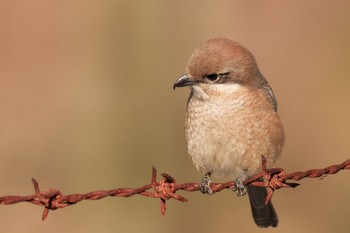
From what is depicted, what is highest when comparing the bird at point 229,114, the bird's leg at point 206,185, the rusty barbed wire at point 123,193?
the bird at point 229,114

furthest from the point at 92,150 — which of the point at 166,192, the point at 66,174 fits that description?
the point at 166,192

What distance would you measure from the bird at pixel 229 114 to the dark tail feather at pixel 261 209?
70 centimetres

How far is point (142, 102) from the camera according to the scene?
9031 mm

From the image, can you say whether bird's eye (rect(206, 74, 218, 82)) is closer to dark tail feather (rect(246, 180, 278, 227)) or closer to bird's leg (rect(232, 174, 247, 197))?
bird's leg (rect(232, 174, 247, 197))

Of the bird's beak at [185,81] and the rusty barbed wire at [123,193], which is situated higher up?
the bird's beak at [185,81]

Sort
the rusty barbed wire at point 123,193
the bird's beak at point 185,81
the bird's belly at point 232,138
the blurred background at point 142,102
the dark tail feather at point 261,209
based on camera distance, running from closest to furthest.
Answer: the rusty barbed wire at point 123,193 → the bird's belly at point 232,138 → the bird's beak at point 185,81 → the dark tail feather at point 261,209 → the blurred background at point 142,102

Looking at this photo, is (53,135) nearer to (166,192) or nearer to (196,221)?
(196,221)

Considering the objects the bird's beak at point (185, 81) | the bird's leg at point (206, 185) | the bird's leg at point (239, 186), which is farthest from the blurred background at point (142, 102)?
the bird's beak at point (185, 81)

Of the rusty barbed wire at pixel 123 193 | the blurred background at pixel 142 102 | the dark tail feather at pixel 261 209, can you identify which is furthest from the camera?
the blurred background at pixel 142 102

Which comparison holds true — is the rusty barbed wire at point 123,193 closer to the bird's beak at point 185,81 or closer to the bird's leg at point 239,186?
the bird's leg at point 239,186

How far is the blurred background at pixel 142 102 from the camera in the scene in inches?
330

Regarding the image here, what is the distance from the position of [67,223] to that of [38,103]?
6.61 ft

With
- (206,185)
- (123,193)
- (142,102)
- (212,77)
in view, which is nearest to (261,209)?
(206,185)

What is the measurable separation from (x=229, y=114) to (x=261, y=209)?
130 centimetres
